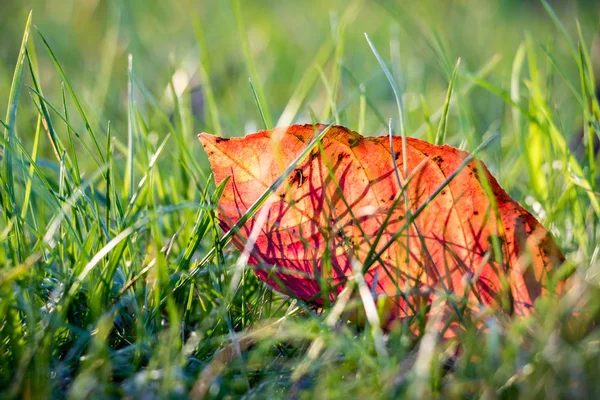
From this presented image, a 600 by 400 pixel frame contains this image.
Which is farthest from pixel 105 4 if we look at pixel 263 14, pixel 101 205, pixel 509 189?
pixel 509 189

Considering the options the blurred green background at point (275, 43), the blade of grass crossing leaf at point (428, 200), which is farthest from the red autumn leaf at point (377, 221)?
the blurred green background at point (275, 43)

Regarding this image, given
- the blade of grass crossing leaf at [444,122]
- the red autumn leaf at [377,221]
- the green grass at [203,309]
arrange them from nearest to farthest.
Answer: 1. the green grass at [203,309]
2. the red autumn leaf at [377,221]
3. the blade of grass crossing leaf at [444,122]

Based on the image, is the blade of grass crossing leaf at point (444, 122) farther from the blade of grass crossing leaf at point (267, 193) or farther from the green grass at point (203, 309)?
the blade of grass crossing leaf at point (267, 193)

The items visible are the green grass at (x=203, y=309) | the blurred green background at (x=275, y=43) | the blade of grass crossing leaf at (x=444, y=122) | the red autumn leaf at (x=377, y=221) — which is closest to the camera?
the green grass at (x=203, y=309)

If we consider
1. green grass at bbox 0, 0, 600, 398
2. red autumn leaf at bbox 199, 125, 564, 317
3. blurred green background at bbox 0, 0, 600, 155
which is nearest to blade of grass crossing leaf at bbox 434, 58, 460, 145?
green grass at bbox 0, 0, 600, 398

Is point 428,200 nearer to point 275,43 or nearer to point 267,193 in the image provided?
point 267,193

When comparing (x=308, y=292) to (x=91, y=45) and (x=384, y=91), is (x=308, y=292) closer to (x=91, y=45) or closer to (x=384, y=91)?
(x=384, y=91)

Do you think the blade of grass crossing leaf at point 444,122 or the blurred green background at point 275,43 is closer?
the blade of grass crossing leaf at point 444,122

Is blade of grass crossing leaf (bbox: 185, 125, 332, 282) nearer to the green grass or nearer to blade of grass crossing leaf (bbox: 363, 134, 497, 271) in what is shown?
the green grass
